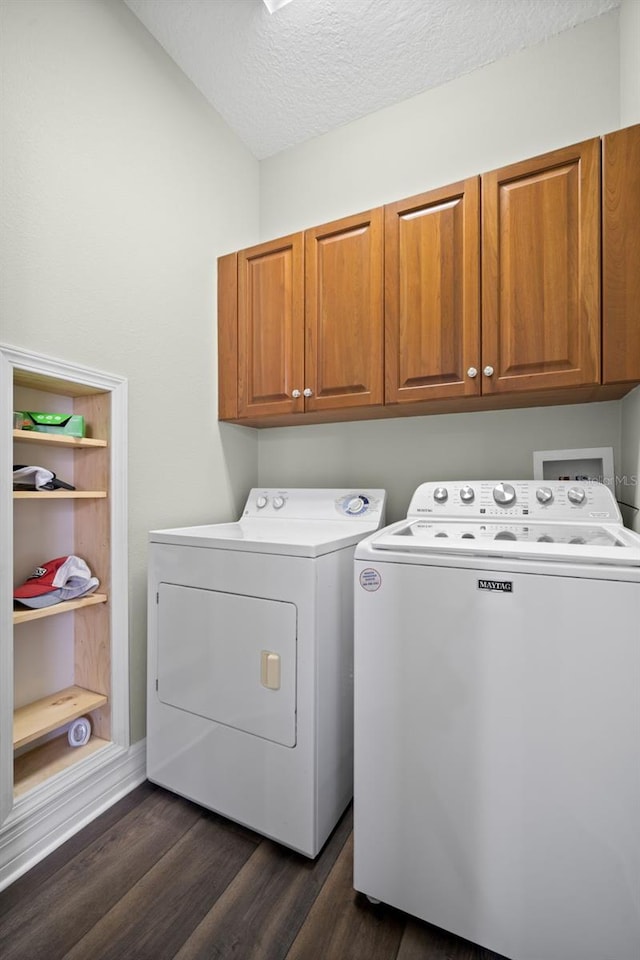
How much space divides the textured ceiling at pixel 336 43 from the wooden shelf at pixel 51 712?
2517 mm

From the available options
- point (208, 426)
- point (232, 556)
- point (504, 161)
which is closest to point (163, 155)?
point (208, 426)

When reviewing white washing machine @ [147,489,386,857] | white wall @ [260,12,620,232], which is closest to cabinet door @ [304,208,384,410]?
white wall @ [260,12,620,232]

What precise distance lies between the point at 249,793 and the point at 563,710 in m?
0.97

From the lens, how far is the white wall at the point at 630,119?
1378 millimetres

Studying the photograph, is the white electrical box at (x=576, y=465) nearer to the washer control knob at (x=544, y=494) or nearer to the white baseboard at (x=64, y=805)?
the washer control knob at (x=544, y=494)

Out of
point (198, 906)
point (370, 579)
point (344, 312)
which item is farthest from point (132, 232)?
point (198, 906)

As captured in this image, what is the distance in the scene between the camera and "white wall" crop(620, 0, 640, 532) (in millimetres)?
1378

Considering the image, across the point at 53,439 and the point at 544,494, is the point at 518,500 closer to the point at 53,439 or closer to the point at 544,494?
the point at 544,494

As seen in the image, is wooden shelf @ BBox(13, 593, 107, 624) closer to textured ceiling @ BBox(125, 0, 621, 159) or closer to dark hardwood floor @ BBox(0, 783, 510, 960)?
dark hardwood floor @ BBox(0, 783, 510, 960)

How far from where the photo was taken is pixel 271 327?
1925 mm

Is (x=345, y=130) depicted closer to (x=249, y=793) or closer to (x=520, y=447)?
(x=520, y=447)

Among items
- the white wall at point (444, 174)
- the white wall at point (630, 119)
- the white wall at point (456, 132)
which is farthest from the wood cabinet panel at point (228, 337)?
the white wall at point (630, 119)

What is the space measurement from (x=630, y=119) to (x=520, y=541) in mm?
1476

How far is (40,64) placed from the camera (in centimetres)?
133
